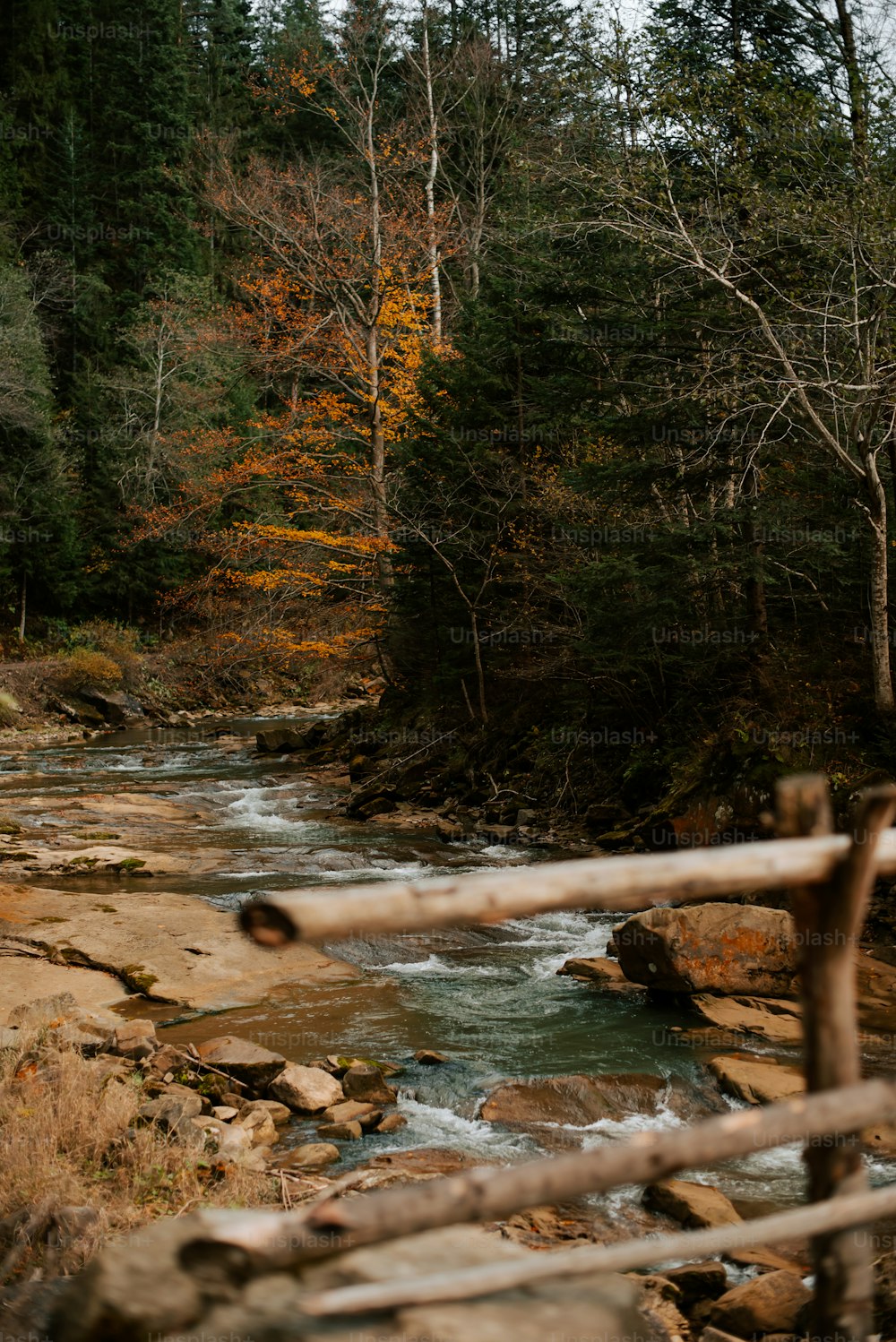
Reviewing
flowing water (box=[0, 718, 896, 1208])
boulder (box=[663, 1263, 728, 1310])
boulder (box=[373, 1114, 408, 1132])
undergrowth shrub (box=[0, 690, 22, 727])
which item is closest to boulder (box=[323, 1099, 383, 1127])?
boulder (box=[373, 1114, 408, 1132])

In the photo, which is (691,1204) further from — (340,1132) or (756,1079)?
(340,1132)

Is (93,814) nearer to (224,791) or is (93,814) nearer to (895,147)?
(224,791)

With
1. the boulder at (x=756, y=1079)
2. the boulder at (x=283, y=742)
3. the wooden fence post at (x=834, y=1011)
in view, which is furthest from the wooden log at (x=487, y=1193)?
the boulder at (x=283, y=742)

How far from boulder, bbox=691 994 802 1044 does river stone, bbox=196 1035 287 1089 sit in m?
3.33

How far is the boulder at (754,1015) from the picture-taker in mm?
7734

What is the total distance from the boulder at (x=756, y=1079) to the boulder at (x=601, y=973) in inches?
61.9

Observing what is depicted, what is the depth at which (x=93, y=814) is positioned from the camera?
52.1ft

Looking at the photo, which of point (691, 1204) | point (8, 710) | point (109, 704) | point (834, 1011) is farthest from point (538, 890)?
point (109, 704)

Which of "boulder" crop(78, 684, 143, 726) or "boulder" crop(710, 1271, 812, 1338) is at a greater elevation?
"boulder" crop(78, 684, 143, 726)

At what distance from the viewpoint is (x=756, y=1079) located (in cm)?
670

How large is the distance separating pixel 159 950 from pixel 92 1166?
4716mm

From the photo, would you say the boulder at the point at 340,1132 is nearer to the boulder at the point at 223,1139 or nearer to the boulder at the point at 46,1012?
the boulder at the point at 223,1139

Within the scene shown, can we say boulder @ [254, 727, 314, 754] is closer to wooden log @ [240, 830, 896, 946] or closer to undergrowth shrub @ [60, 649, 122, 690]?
undergrowth shrub @ [60, 649, 122, 690]

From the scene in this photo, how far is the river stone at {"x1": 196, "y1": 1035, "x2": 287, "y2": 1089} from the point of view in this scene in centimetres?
657
